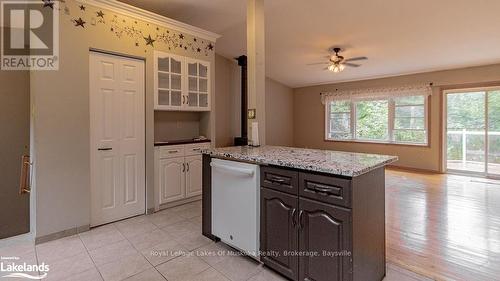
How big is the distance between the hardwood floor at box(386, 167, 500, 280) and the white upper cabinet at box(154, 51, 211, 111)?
9.96 feet

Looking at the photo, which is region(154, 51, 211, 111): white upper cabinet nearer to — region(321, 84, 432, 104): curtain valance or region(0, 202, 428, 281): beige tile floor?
region(0, 202, 428, 281): beige tile floor

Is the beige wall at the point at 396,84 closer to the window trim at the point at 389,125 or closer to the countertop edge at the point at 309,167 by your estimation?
Result: the window trim at the point at 389,125

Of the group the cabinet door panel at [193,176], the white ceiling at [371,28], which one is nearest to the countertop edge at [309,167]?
the cabinet door panel at [193,176]

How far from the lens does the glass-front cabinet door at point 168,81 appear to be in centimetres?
344

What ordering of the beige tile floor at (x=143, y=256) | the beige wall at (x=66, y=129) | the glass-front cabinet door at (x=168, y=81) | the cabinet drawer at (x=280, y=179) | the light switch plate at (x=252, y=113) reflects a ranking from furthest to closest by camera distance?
1. the glass-front cabinet door at (x=168, y=81)
2. the light switch plate at (x=252, y=113)
3. the beige wall at (x=66, y=129)
4. the beige tile floor at (x=143, y=256)
5. the cabinet drawer at (x=280, y=179)

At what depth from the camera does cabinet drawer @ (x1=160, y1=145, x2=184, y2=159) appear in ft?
11.3

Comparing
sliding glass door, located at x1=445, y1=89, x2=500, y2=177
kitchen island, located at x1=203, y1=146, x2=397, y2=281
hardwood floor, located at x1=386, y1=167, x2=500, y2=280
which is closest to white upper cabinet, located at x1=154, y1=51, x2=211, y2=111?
kitchen island, located at x1=203, y1=146, x2=397, y2=281

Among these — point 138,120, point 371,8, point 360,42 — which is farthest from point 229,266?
point 360,42

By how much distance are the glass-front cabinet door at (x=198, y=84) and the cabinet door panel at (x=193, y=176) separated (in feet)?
2.61

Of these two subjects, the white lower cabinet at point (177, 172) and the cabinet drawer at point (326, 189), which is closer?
the cabinet drawer at point (326, 189)

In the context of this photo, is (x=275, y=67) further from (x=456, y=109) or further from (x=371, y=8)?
(x=456, y=109)

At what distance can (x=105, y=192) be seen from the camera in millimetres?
3014

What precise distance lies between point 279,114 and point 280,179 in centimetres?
645

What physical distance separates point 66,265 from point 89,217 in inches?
30.6
